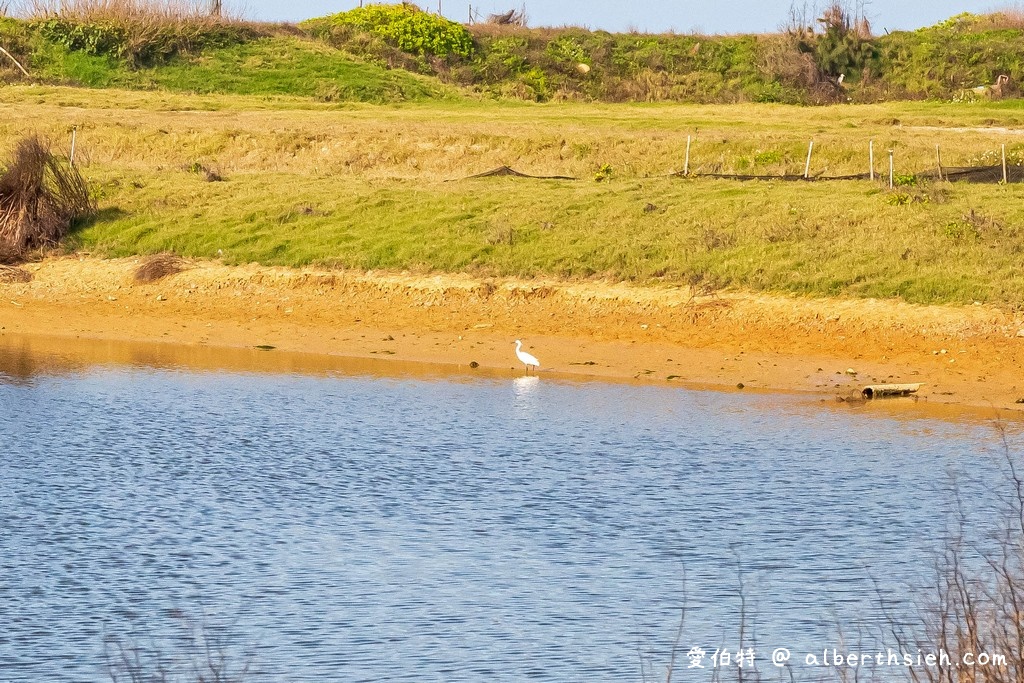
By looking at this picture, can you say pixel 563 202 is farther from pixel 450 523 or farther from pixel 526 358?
pixel 450 523

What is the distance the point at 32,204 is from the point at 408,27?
4134cm

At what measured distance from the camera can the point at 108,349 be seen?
73.3ft

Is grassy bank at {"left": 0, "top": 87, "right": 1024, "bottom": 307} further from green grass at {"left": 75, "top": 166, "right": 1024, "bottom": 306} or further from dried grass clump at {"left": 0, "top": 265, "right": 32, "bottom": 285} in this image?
dried grass clump at {"left": 0, "top": 265, "right": 32, "bottom": 285}

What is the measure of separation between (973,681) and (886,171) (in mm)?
25442

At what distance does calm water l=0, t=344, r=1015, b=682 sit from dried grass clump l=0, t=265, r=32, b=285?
27.6 feet

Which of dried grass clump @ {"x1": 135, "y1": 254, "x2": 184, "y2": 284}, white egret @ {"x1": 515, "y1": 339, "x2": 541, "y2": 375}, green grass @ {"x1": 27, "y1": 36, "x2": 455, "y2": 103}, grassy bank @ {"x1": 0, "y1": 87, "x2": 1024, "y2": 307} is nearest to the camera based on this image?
white egret @ {"x1": 515, "y1": 339, "x2": 541, "y2": 375}

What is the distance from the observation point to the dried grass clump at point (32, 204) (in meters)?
27.2

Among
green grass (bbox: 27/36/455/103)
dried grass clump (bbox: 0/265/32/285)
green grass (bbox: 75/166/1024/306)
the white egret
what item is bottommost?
the white egret

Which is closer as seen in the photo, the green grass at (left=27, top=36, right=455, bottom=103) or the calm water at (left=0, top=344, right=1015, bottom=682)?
the calm water at (left=0, top=344, right=1015, bottom=682)

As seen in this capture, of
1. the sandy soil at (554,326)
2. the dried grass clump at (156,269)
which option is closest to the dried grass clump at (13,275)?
the sandy soil at (554,326)

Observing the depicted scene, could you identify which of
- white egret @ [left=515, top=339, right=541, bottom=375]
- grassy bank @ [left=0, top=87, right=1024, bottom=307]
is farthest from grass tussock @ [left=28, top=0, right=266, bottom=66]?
white egret @ [left=515, top=339, right=541, bottom=375]

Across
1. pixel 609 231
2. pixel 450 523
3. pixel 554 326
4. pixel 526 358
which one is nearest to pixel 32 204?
pixel 609 231

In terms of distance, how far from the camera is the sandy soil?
19.7 meters

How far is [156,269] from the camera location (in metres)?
25.9
